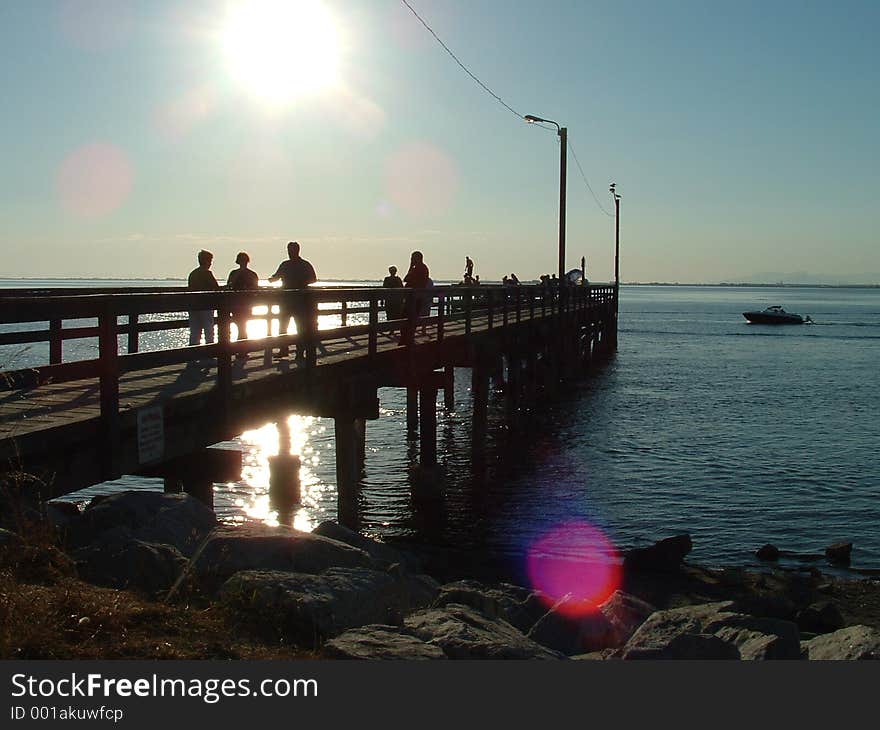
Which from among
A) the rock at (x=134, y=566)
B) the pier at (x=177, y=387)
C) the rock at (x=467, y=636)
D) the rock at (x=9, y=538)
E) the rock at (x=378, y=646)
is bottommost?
the rock at (x=467, y=636)

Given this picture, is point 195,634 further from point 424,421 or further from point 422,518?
point 424,421

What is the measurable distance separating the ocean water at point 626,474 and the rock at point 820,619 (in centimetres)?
263

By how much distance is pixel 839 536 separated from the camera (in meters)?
14.4

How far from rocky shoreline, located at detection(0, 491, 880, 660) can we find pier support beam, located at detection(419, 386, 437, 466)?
6001mm

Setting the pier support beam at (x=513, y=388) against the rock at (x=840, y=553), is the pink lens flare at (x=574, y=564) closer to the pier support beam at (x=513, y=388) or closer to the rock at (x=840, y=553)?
the rock at (x=840, y=553)

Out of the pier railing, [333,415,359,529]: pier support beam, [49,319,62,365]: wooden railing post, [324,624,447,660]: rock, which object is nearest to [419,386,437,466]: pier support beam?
[333,415,359,529]: pier support beam

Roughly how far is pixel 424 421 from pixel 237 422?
8.55 m

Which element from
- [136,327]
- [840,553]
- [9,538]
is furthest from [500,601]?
[840,553]

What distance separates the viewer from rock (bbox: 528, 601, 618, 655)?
27.5 feet

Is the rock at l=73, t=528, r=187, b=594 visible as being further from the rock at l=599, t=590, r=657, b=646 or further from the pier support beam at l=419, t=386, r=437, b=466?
the pier support beam at l=419, t=386, r=437, b=466

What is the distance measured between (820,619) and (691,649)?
13.8 feet

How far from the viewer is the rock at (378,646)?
5.33m

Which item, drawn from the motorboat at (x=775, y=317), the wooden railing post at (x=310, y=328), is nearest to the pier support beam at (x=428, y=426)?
the wooden railing post at (x=310, y=328)

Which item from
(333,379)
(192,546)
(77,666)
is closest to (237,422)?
(192,546)
